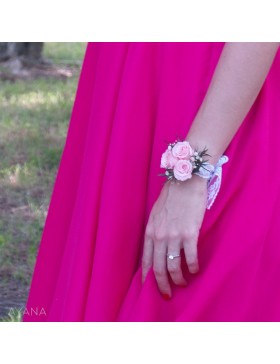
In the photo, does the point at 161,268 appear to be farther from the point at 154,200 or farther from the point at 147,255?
the point at 154,200

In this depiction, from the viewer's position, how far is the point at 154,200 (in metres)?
1.69

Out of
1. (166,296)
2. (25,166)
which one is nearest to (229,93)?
(166,296)

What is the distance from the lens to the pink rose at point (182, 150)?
153 centimetres

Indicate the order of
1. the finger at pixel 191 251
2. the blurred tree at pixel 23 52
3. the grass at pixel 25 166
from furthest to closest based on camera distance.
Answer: the blurred tree at pixel 23 52 < the grass at pixel 25 166 < the finger at pixel 191 251

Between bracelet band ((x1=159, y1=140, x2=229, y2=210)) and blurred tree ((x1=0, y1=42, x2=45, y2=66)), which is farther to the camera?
blurred tree ((x1=0, y1=42, x2=45, y2=66))

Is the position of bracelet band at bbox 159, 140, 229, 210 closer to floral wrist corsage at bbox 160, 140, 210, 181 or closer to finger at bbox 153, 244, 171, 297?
floral wrist corsage at bbox 160, 140, 210, 181

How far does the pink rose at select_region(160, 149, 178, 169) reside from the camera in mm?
1557

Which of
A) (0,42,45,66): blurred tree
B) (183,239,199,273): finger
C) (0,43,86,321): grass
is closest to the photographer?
(183,239,199,273): finger

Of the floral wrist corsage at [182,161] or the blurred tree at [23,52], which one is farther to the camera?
the blurred tree at [23,52]

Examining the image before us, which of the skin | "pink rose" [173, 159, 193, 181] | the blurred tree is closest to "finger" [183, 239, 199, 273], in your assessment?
the skin

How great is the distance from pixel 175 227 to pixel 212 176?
130mm

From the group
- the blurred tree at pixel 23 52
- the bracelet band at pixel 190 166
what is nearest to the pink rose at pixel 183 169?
the bracelet band at pixel 190 166

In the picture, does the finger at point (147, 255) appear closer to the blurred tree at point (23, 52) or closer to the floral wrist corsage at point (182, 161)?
the floral wrist corsage at point (182, 161)
